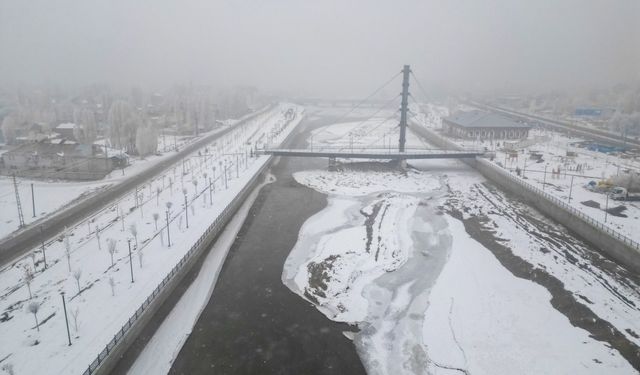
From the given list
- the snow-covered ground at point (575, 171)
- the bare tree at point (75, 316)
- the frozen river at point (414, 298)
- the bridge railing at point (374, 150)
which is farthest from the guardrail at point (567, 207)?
the bare tree at point (75, 316)

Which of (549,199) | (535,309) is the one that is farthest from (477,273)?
(549,199)

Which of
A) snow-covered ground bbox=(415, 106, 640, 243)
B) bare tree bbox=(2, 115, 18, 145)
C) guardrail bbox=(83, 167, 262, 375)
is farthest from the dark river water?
bare tree bbox=(2, 115, 18, 145)

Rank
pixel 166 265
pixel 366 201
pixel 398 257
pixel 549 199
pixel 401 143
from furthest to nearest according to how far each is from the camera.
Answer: pixel 401 143
pixel 366 201
pixel 549 199
pixel 398 257
pixel 166 265

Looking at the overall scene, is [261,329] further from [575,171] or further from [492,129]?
[492,129]

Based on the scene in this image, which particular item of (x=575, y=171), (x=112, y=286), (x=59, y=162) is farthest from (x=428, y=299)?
(x=59, y=162)

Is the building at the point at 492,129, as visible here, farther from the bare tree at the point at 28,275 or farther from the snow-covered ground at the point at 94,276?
the bare tree at the point at 28,275

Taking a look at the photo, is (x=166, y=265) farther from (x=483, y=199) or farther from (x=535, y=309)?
(x=483, y=199)
